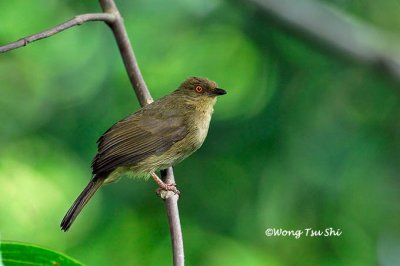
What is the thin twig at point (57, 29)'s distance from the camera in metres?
2.90

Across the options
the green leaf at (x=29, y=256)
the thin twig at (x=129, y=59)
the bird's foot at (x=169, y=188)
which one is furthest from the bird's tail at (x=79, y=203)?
the green leaf at (x=29, y=256)

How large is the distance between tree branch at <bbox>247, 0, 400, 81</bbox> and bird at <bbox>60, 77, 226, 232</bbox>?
206cm

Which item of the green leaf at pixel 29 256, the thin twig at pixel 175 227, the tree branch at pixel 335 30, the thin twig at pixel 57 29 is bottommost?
the green leaf at pixel 29 256

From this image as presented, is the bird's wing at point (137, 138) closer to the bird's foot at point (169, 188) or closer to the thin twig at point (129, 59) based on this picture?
the thin twig at point (129, 59)

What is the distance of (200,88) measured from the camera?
5.04m

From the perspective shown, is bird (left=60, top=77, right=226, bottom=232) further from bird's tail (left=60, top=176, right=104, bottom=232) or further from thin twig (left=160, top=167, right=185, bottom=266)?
thin twig (left=160, top=167, right=185, bottom=266)

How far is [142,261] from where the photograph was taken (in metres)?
6.18

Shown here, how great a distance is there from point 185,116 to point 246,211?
2.31 m

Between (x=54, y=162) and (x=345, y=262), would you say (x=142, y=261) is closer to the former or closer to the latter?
(x=54, y=162)

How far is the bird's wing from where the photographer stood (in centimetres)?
432

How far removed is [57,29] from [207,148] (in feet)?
12.9

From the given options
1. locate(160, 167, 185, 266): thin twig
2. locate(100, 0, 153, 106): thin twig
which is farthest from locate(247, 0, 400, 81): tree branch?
locate(160, 167, 185, 266): thin twig

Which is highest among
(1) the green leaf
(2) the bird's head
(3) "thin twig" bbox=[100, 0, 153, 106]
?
(2) the bird's head

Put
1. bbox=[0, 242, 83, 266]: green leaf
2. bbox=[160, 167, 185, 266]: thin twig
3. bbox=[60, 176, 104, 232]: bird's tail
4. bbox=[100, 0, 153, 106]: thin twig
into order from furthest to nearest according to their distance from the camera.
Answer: bbox=[100, 0, 153, 106]: thin twig < bbox=[60, 176, 104, 232]: bird's tail < bbox=[160, 167, 185, 266]: thin twig < bbox=[0, 242, 83, 266]: green leaf
